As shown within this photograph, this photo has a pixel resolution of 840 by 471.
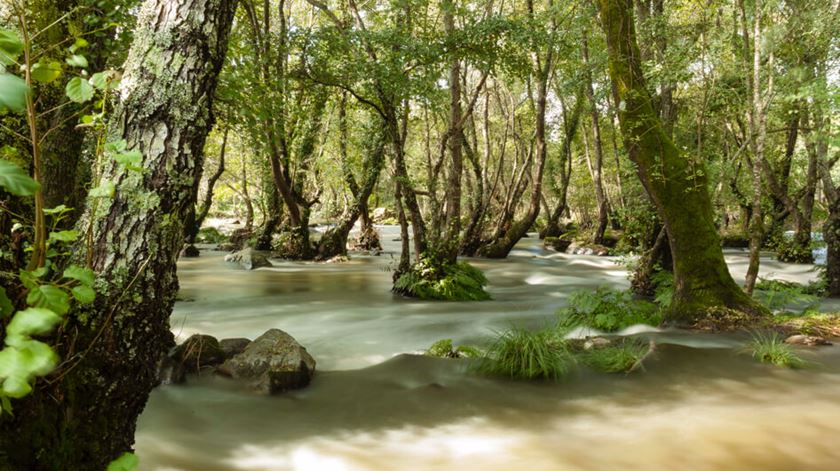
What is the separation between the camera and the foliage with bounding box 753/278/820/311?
9555 mm

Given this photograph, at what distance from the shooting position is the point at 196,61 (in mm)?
2398

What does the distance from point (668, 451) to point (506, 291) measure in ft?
30.9

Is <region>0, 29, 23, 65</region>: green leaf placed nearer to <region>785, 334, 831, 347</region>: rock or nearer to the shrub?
<region>785, 334, 831, 347</region>: rock

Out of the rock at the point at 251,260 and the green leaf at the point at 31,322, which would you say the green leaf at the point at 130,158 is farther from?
the rock at the point at 251,260

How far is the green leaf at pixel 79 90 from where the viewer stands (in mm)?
1738

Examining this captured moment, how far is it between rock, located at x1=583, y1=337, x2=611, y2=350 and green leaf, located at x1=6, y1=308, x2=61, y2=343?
645 cm

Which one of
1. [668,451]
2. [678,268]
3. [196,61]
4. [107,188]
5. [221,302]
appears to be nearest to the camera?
[107,188]

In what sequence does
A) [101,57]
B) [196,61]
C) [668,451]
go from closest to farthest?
[196,61], [668,451], [101,57]

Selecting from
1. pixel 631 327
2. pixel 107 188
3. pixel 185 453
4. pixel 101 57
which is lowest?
pixel 185 453

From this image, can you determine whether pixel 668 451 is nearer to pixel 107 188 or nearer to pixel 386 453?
pixel 386 453

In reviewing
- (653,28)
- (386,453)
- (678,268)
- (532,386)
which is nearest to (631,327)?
(678,268)

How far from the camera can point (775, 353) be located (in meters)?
6.39

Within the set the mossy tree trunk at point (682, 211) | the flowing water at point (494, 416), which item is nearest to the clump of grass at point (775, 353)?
the flowing water at point (494, 416)

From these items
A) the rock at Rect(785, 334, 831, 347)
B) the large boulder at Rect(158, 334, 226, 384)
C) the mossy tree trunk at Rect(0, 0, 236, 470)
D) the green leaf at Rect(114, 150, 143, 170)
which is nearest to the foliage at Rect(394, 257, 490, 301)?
the large boulder at Rect(158, 334, 226, 384)
